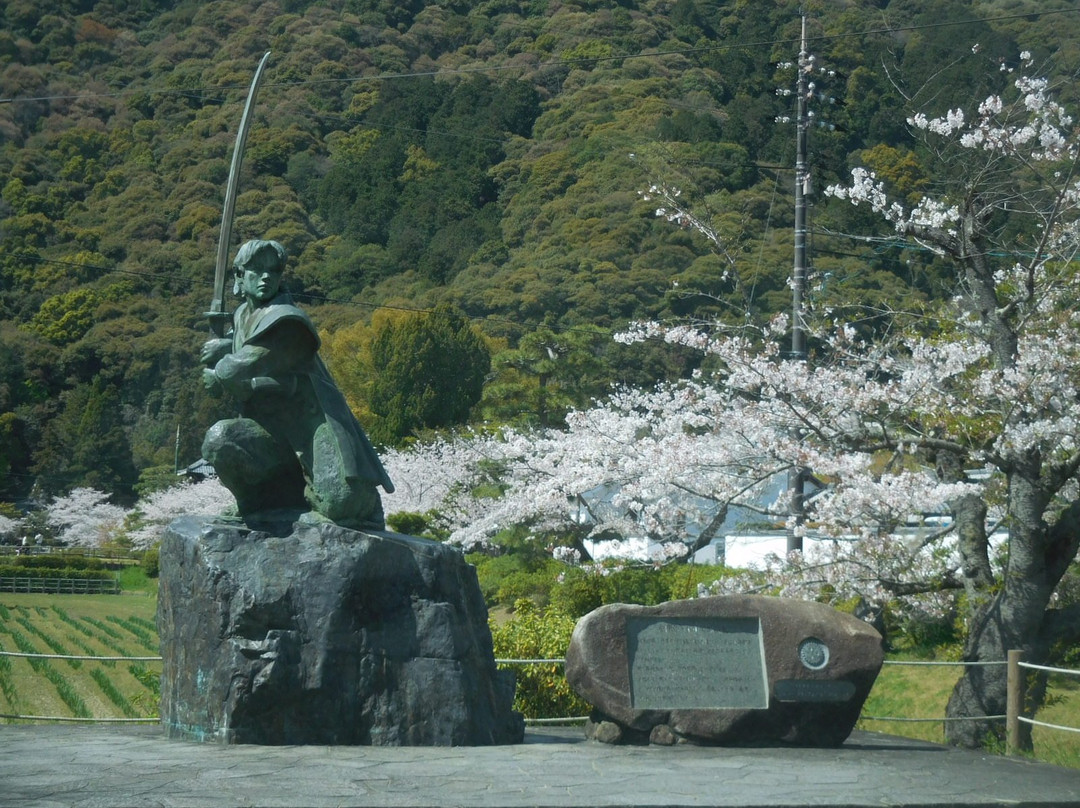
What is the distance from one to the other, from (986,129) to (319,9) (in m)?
68.8

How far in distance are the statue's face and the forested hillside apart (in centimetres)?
2030

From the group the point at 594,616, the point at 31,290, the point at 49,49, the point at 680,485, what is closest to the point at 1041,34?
the point at 680,485

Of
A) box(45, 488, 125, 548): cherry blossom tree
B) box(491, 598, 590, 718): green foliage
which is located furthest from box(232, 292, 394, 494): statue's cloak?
box(45, 488, 125, 548): cherry blossom tree

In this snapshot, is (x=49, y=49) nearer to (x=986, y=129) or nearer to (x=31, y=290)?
(x=31, y=290)

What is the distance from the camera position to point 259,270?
763 centimetres

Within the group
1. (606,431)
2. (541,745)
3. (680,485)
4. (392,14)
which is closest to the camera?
(541,745)

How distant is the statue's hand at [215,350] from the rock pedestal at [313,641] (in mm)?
1155

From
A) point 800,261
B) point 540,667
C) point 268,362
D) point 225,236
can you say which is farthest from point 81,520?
point 268,362

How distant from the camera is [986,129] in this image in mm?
10234

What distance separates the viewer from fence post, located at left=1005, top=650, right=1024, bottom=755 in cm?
805

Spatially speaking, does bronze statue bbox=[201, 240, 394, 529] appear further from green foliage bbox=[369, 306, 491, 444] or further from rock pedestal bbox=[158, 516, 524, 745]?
green foliage bbox=[369, 306, 491, 444]

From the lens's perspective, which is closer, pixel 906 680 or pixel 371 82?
pixel 906 680

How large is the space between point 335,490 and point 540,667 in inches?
143

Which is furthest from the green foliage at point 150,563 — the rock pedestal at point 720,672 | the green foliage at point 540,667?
the rock pedestal at point 720,672
